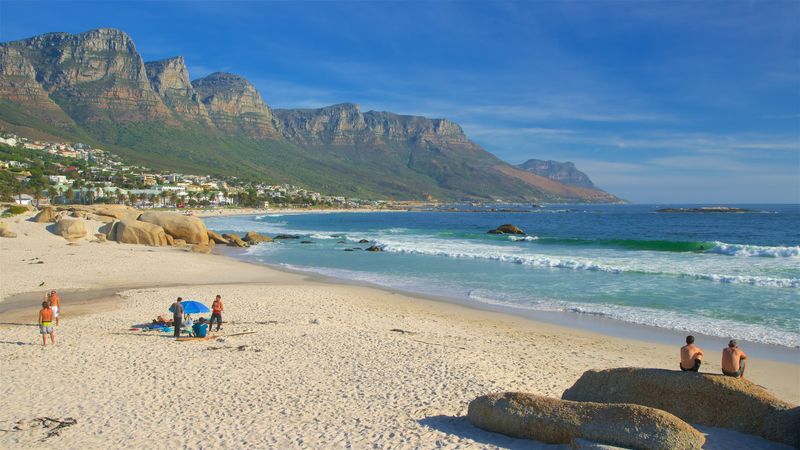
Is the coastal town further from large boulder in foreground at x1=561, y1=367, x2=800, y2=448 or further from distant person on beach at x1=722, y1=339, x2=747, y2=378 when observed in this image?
distant person on beach at x1=722, y1=339, x2=747, y2=378

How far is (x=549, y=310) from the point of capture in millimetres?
18609

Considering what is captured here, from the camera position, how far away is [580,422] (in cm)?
680

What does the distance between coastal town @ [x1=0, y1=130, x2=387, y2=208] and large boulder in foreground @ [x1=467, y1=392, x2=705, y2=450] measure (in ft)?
285

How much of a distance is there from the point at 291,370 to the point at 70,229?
36409 mm

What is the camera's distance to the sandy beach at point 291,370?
779cm

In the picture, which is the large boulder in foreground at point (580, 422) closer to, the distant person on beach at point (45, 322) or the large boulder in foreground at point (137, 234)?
the distant person on beach at point (45, 322)

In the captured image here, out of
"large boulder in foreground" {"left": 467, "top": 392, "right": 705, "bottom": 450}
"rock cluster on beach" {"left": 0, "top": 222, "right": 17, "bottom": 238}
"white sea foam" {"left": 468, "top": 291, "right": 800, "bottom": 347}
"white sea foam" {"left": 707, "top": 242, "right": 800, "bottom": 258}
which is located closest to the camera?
"large boulder in foreground" {"left": 467, "top": 392, "right": 705, "bottom": 450}

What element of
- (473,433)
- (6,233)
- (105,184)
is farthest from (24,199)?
(473,433)

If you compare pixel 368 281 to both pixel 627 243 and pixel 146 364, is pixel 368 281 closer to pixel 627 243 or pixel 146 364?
pixel 146 364

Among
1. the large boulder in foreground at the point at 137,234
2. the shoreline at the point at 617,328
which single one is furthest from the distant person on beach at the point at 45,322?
the large boulder in foreground at the point at 137,234

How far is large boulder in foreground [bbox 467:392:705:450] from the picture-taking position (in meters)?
6.34

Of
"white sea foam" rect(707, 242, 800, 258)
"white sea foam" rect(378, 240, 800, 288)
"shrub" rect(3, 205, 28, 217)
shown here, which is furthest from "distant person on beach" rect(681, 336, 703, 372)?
"shrub" rect(3, 205, 28, 217)

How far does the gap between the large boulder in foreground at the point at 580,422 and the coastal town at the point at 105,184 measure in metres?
87.0

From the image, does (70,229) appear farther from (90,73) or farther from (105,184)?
(90,73)
